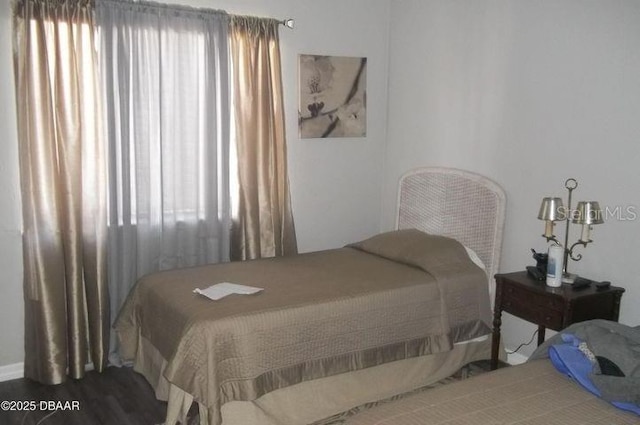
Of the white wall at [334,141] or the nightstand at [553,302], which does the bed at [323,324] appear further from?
the white wall at [334,141]

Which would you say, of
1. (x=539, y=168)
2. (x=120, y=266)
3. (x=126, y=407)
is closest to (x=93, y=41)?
(x=120, y=266)

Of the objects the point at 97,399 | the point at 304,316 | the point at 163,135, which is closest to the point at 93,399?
the point at 97,399

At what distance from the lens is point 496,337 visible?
10.4 feet

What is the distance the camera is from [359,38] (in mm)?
4309

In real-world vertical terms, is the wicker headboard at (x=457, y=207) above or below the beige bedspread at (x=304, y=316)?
above

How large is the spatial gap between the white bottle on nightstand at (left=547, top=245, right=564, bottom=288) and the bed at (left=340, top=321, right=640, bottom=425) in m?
0.59

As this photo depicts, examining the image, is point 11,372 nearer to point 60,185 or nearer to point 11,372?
point 11,372

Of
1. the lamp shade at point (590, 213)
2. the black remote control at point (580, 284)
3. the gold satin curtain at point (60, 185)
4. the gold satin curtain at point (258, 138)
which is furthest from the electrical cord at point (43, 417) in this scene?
the lamp shade at point (590, 213)

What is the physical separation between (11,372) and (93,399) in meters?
0.66

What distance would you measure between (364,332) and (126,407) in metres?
1.34

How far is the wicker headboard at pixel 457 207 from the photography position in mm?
3541

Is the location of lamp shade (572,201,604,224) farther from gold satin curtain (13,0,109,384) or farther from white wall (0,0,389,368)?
gold satin curtain (13,0,109,384)

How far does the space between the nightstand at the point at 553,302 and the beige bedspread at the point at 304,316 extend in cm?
28

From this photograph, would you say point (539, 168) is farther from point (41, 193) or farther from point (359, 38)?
point (41, 193)
